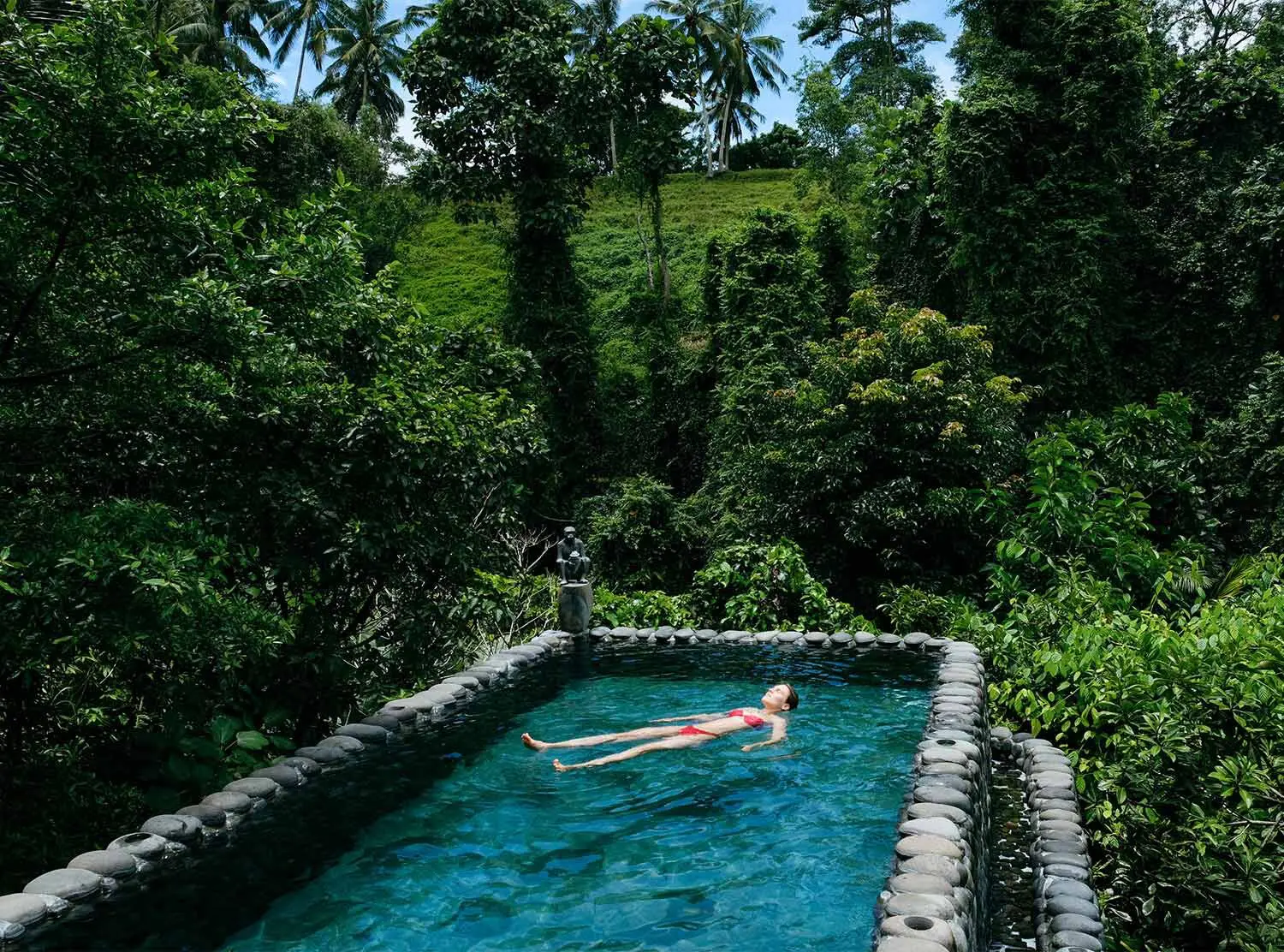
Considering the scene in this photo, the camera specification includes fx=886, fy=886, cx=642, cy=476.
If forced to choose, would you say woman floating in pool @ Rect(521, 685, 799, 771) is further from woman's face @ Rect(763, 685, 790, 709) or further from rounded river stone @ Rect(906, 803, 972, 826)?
rounded river stone @ Rect(906, 803, 972, 826)

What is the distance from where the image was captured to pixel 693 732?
680 centimetres

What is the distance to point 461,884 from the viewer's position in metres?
4.46

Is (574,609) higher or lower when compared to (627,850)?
higher

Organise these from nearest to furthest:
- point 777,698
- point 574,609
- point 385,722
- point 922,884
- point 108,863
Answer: point 922,884 → point 108,863 → point 385,722 → point 777,698 → point 574,609

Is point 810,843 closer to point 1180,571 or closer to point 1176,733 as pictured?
point 1176,733

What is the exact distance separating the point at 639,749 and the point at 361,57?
33.4m

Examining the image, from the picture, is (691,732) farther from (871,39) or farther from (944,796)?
(871,39)

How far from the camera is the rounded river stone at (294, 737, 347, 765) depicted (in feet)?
19.3

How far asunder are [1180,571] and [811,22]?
3127 centimetres

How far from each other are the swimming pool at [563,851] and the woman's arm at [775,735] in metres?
0.07

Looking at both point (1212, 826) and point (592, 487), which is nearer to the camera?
point (1212, 826)

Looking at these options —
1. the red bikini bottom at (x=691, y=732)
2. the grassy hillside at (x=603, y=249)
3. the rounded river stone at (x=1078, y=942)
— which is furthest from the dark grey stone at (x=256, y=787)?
the grassy hillside at (x=603, y=249)

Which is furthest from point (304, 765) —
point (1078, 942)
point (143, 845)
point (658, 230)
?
point (658, 230)

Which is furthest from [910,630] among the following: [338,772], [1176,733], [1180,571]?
[338,772]
